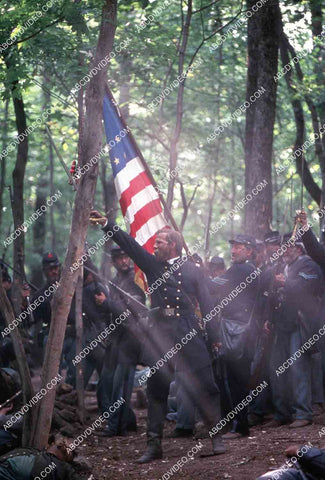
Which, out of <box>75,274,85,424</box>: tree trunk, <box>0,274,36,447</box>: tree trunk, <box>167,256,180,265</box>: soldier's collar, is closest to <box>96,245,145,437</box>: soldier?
<box>75,274,85,424</box>: tree trunk

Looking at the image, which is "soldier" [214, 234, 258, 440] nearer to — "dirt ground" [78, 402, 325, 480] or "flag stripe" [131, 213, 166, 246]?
"dirt ground" [78, 402, 325, 480]

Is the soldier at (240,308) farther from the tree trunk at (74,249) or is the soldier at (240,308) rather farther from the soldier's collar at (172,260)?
the tree trunk at (74,249)

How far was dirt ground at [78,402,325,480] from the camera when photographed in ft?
24.8

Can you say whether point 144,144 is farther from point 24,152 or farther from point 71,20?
point 71,20

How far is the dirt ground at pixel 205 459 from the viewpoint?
7.57 m

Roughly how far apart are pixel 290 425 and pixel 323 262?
205cm

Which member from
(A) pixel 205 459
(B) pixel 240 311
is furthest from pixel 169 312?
(B) pixel 240 311

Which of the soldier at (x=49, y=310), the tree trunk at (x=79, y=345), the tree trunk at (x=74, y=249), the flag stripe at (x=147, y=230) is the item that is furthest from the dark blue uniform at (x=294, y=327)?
the tree trunk at (x=74, y=249)

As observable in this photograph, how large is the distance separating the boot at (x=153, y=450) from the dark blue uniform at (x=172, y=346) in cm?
2

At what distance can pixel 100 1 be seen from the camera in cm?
887

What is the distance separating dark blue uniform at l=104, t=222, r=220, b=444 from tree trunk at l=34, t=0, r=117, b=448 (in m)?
1.38

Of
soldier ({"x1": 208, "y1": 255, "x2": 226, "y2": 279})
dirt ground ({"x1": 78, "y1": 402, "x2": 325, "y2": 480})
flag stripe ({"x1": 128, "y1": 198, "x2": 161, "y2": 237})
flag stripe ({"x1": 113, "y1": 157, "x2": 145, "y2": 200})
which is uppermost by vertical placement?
flag stripe ({"x1": 113, "y1": 157, "x2": 145, "y2": 200})

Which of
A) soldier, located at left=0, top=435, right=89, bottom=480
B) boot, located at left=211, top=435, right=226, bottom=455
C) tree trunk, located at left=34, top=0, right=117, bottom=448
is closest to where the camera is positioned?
soldier, located at left=0, top=435, right=89, bottom=480

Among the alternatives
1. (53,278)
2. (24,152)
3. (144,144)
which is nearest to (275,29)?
(24,152)
